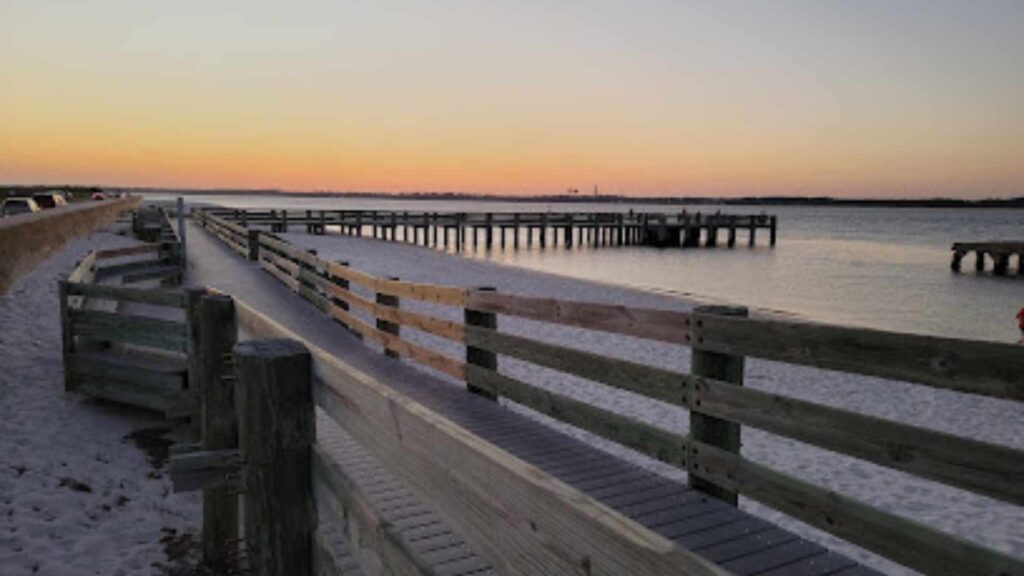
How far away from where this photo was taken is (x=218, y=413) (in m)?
4.67

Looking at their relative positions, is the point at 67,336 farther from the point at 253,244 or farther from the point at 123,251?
the point at 253,244

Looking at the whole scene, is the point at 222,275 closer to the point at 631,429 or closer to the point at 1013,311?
the point at 631,429

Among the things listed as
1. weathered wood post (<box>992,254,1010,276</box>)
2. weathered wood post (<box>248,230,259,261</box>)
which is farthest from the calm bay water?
weathered wood post (<box>248,230,259,261</box>)

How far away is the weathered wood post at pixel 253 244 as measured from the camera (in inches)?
893

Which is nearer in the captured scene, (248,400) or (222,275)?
(248,400)

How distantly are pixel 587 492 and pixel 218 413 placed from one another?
91.0 inches

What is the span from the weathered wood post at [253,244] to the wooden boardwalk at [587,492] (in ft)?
54.2

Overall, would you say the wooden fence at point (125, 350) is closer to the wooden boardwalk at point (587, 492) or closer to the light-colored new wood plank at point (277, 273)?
the wooden boardwalk at point (587, 492)

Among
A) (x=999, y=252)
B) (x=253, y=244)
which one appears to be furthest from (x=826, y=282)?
(x=253, y=244)

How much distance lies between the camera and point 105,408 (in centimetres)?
852

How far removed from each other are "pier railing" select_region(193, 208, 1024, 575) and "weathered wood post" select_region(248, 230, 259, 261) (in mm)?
18119

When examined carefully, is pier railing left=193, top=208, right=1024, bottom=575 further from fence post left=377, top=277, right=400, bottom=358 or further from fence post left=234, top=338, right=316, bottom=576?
fence post left=377, top=277, right=400, bottom=358

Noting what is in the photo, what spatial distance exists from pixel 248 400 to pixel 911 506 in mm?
5899

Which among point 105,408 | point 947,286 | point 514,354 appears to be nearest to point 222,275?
point 105,408
